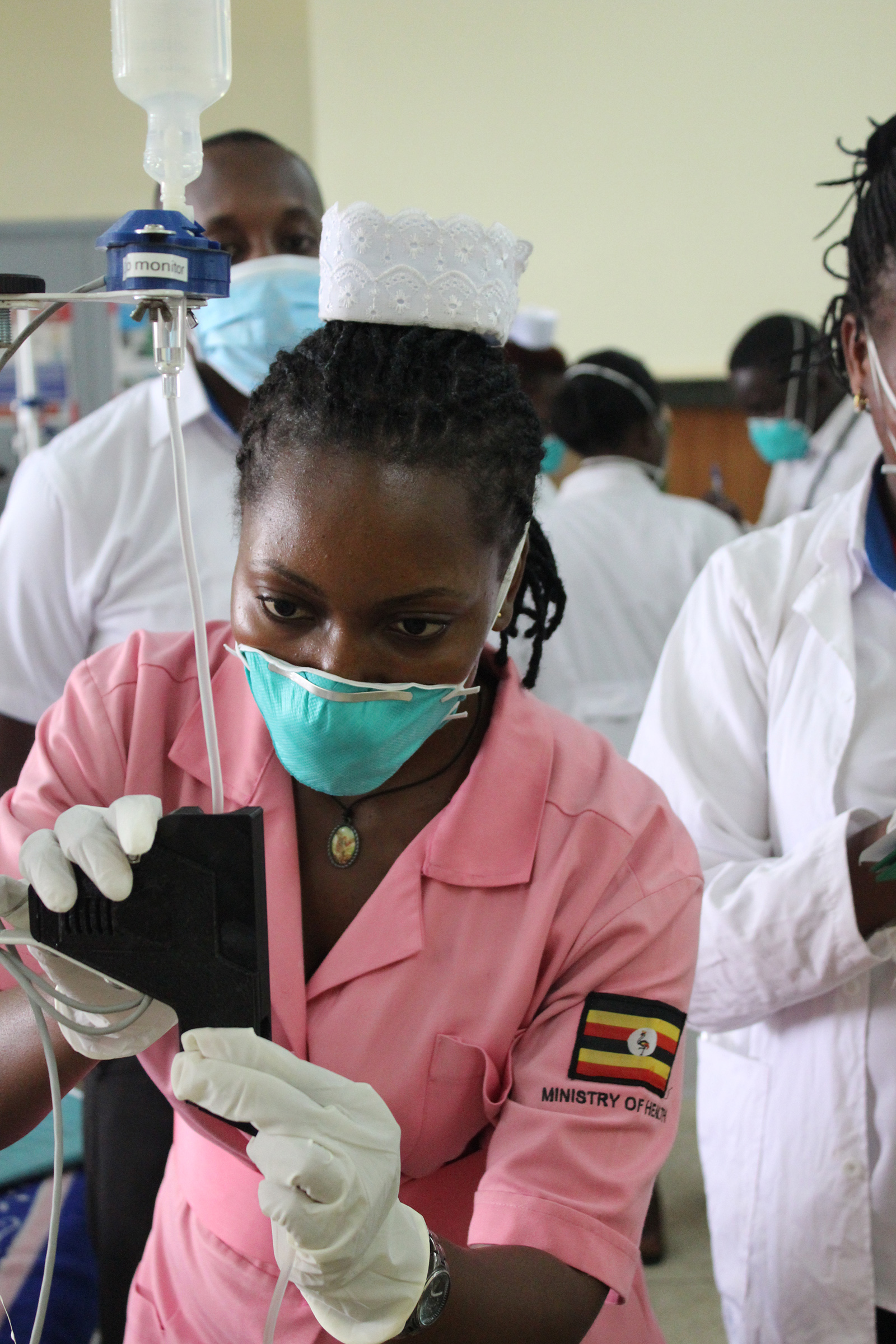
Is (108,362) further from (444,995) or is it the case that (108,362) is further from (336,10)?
(444,995)

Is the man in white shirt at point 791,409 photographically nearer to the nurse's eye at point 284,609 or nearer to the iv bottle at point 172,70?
the nurse's eye at point 284,609

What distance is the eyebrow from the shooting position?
0.89 metres

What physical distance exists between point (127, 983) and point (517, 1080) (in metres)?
0.34

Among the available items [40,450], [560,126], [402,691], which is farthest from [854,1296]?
[560,126]

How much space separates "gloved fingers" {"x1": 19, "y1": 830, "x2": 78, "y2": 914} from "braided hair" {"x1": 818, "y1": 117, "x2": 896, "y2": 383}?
40.0 inches

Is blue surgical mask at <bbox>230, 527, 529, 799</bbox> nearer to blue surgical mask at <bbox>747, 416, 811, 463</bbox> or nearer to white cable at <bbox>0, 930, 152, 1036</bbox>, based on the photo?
white cable at <bbox>0, 930, 152, 1036</bbox>

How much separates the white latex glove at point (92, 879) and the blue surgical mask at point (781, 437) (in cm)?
322

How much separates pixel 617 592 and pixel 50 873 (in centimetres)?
187

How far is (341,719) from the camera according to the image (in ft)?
2.97

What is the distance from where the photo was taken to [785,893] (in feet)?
3.76

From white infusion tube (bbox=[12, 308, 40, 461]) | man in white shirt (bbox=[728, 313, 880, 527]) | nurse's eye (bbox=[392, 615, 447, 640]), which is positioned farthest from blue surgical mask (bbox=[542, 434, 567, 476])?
nurse's eye (bbox=[392, 615, 447, 640])

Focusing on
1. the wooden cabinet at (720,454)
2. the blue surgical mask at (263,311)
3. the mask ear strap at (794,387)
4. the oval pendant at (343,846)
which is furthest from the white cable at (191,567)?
the wooden cabinet at (720,454)

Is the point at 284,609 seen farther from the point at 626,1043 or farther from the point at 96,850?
the point at 626,1043

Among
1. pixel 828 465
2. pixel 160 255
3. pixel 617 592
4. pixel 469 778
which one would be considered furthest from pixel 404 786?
pixel 828 465
